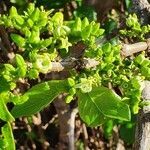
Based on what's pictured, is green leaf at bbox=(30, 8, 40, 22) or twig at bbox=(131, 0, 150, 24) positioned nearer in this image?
green leaf at bbox=(30, 8, 40, 22)

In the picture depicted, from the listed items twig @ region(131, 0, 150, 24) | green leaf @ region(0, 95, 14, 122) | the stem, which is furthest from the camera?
the stem

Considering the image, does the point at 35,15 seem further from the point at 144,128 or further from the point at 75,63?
the point at 144,128

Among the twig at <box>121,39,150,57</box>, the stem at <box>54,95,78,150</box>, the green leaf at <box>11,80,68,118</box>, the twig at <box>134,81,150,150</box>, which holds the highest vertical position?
the twig at <box>121,39,150,57</box>

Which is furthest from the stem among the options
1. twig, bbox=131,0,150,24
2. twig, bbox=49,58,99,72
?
twig, bbox=49,58,99,72

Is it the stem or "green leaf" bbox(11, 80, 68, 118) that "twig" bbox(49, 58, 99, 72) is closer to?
"green leaf" bbox(11, 80, 68, 118)

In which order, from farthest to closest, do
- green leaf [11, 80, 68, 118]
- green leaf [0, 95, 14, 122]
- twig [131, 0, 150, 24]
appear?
twig [131, 0, 150, 24] < green leaf [11, 80, 68, 118] < green leaf [0, 95, 14, 122]

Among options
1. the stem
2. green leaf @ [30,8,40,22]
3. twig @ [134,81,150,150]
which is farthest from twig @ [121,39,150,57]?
the stem

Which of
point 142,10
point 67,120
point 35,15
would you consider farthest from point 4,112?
point 67,120

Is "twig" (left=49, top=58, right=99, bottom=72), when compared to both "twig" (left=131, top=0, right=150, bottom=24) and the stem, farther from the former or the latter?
the stem

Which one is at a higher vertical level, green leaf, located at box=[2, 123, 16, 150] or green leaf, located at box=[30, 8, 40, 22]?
green leaf, located at box=[30, 8, 40, 22]
